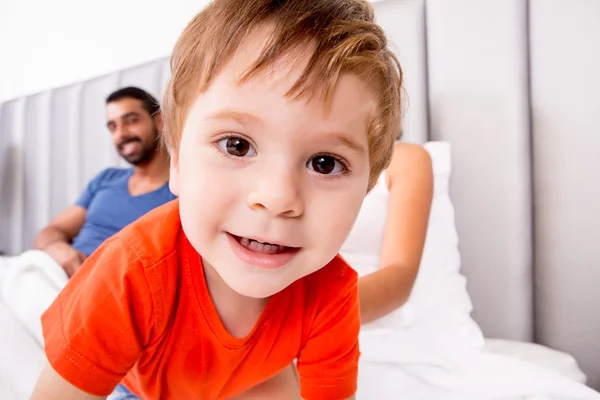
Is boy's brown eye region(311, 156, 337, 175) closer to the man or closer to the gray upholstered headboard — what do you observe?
the gray upholstered headboard

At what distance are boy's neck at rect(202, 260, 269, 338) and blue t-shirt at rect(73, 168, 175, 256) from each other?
1146 millimetres

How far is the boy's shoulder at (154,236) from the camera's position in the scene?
56 centimetres

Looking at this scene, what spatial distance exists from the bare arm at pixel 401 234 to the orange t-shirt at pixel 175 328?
8.1 inches

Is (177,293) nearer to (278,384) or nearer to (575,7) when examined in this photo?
(278,384)

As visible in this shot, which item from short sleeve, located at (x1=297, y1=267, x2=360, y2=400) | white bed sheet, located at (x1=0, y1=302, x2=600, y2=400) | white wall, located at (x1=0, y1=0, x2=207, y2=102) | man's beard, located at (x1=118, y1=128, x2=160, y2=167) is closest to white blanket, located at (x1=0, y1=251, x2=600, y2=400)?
white bed sheet, located at (x1=0, y1=302, x2=600, y2=400)

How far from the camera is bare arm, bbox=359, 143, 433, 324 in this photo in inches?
34.7

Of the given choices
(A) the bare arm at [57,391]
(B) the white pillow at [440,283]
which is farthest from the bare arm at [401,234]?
(A) the bare arm at [57,391]

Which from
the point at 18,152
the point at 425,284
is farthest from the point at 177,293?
the point at 18,152

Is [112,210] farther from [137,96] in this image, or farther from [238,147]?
[238,147]

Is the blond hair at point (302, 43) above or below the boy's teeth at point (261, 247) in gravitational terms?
above

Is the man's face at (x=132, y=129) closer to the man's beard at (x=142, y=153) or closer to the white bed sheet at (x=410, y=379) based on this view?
the man's beard at (x=142, y=153)

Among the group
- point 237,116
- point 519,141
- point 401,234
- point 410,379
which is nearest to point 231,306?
point 237,116

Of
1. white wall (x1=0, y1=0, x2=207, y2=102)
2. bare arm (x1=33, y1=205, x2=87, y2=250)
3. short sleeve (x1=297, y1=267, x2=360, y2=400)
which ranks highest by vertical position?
white wall (x1=0, y1=0, x2=207, y2=102)

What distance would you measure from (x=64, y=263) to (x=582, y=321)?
166 centimetres
